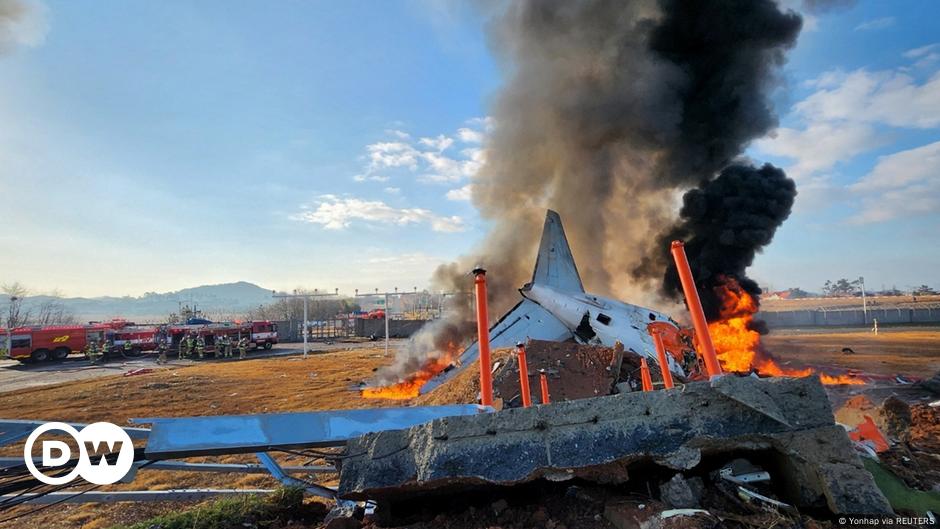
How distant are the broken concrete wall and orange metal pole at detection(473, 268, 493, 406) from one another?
1.07 m

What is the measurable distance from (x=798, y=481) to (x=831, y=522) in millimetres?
265

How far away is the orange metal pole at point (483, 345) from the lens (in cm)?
405

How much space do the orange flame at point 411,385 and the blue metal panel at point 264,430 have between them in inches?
386

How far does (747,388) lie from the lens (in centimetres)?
271

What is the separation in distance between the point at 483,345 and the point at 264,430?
1930 mm

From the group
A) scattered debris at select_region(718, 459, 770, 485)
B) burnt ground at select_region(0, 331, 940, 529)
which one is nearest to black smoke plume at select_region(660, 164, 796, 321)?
burnt ground at select_region(0, 331, 940, 529)

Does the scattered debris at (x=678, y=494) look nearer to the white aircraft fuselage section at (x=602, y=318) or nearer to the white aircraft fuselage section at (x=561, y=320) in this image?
the white aircraft fuselage section at (x=561, y=320)

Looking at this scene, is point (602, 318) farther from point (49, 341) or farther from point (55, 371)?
point (49, 341)

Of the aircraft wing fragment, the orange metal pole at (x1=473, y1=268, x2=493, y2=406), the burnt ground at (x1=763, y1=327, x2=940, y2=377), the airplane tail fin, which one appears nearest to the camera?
the orange metal pole at (x1=473, y1=268, x2=493, y2=406)

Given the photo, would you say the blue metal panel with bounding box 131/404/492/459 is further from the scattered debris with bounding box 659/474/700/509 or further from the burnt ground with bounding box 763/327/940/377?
the burnt ground with bounding box 763/327/940/377


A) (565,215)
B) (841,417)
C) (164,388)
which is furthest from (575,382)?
(164,388)

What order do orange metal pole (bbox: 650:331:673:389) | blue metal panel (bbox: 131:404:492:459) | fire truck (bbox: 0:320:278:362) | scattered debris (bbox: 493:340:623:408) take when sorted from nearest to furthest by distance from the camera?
blue metal panel (bbox: 131:404:492:459)
orange metal pole (bbox: 650:331:673:389)
scattered debris (bbox: 493:340:623:408)
fire truck (bbox: 0:320:278:362)

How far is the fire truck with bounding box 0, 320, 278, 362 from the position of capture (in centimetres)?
2980

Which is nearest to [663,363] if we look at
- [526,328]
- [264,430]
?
[264,430]
